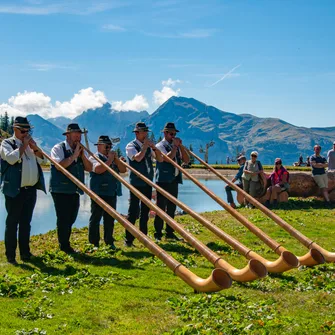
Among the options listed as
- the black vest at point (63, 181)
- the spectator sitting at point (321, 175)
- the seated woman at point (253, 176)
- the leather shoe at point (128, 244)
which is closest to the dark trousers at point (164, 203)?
the leather shoe at point (128, 244)

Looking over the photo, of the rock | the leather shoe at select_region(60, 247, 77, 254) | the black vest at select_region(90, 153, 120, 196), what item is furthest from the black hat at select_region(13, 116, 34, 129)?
the rock

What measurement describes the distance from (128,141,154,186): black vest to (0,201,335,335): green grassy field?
5.88ft

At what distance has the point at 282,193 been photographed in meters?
19.2

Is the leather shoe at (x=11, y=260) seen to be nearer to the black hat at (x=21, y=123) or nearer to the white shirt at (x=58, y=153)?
the white shirt at (x=58, y=153)

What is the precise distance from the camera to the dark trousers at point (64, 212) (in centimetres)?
950

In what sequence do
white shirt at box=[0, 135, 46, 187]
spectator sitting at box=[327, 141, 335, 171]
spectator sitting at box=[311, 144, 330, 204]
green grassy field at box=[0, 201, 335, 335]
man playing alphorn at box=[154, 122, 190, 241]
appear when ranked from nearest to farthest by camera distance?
1. green grassy field at box=[0, 201, 335, 335]
2. white shirt at box=[0, 135, 46, 187]
3. man playing alphorn at box=[154, 122, 190, 241]
4. spectator sitting at box=[311, 144, 330, 204]
5. spectator sitting at box=[327, 141, 335, 171]

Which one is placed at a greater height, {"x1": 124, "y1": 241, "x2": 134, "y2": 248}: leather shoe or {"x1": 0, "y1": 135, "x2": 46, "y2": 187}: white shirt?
{"x1": 0, "y1": 135, "x2": 46, "y2": 187}: white shirt

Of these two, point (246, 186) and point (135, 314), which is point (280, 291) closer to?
point (135, 314)

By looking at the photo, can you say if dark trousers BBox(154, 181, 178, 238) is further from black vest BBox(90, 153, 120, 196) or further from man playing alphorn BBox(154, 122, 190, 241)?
black vest BBox(90, 153, 120, 196)

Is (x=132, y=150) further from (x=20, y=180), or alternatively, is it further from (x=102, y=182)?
(x=20, y=180)

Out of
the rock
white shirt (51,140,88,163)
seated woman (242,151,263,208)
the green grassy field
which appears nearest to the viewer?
the green grassy field

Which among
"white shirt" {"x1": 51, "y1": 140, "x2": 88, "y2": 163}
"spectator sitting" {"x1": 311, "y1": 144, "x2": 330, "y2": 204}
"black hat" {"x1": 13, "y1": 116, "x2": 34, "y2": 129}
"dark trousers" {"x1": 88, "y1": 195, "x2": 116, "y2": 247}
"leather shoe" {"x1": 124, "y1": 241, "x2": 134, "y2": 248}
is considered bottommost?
"leather shoe" {"x1": 124, "y1": 241, "x2": 134, "y2": 248}

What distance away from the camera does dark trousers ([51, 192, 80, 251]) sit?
9.50 m

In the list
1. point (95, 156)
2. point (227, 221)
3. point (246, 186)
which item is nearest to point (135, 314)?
point (95, 156)
